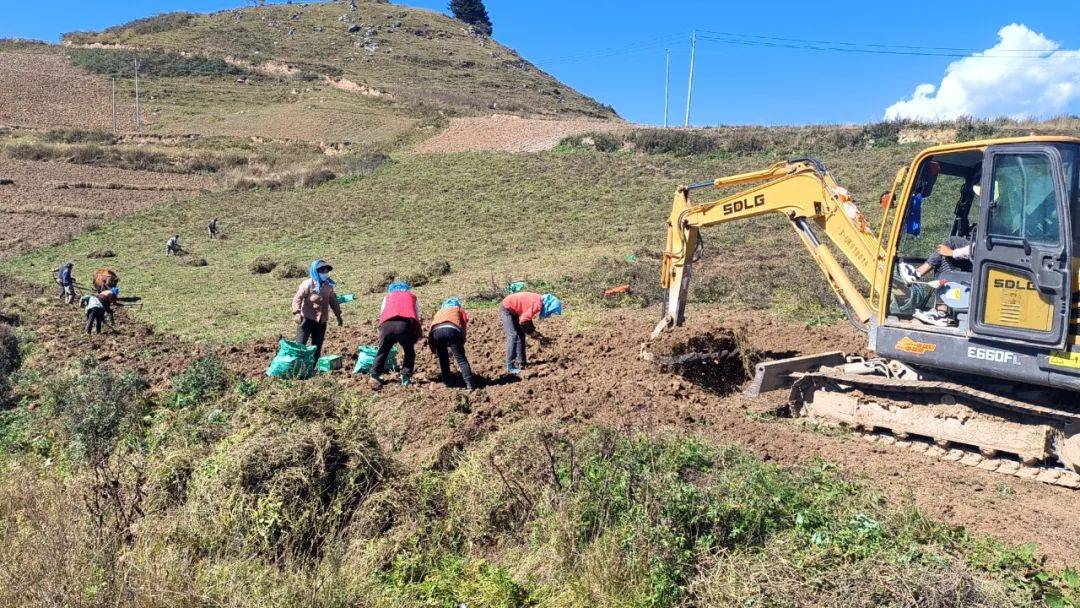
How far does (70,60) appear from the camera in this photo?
198 ft

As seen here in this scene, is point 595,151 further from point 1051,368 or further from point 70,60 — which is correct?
point 70,60

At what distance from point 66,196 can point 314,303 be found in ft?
93.3

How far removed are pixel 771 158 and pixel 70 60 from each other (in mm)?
58618

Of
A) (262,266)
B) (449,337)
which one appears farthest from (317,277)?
(262,266)

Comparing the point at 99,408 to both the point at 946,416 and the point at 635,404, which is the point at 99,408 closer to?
the point at 635,404

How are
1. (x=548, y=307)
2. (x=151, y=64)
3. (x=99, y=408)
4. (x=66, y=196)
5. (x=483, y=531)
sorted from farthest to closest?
1. (x=151, y=64)
2. (x=66, y=196)
3. (x=548, y=307)
4. (x=99, y=408)
5. (x=483, y=531)

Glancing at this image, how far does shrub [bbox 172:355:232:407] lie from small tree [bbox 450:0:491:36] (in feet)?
320

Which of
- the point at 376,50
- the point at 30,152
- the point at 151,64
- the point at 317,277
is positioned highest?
the point at 376,50

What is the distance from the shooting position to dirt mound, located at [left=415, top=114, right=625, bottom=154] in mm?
37844

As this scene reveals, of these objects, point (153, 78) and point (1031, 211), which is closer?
point (1031, 211)

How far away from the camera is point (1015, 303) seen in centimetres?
609

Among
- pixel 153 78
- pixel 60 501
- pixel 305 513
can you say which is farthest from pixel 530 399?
pixel 153 78

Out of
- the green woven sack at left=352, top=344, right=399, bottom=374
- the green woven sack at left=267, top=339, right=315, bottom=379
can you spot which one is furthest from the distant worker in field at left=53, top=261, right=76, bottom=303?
the green woven sack at left=352, top=344, right=399, bottom=374

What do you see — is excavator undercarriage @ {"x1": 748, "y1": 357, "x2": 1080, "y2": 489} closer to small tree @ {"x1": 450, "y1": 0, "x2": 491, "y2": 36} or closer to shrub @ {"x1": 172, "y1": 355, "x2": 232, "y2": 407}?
shrub @ {"x1": 172, "y1": 355, "x2": 232, "y2": 407}
